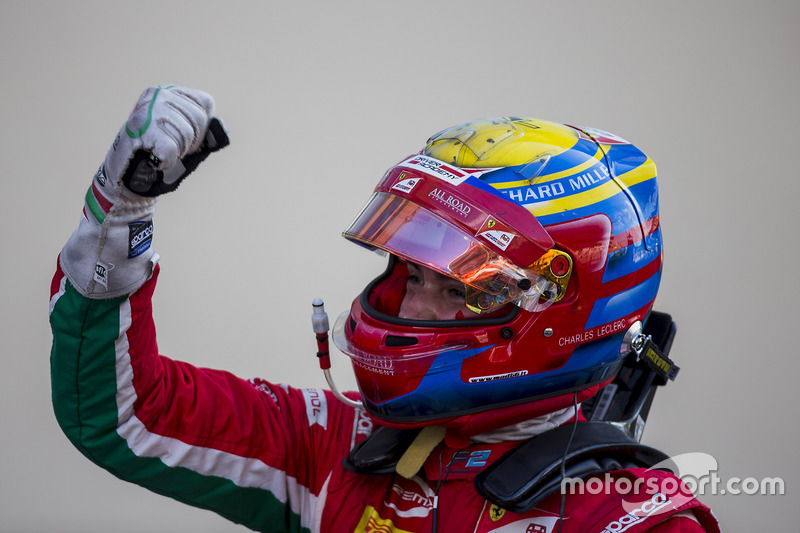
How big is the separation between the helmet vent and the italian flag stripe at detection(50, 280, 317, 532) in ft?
A: 1.18

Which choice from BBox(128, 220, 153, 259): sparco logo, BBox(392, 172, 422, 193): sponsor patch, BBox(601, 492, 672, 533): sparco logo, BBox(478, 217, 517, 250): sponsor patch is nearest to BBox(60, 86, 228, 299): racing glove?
BBox(128, 220, 153, 259): sparco logo

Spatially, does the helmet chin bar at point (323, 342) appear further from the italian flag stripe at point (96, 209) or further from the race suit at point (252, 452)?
the italian flag stripe at point (96, 209)

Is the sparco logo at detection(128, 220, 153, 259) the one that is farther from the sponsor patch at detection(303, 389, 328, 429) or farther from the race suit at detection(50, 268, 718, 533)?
the sponsor patch at detection(303, 389, 328, 429)

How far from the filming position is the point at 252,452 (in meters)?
1.44

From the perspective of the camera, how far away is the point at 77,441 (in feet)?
4.22

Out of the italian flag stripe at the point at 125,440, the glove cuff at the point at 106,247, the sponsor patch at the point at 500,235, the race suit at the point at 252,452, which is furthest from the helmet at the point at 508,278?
the glove cuff at the point at 106,247

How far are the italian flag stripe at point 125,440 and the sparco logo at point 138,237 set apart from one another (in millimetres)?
84

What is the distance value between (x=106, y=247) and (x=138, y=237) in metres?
0.05

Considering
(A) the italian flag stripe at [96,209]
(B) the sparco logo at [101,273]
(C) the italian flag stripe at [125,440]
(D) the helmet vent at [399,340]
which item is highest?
(D) the helmet vent at [399,340]

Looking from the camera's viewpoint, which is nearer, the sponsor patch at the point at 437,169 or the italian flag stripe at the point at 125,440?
the italian flag stripe at the point at 125,440

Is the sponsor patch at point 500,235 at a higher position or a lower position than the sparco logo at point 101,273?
higher

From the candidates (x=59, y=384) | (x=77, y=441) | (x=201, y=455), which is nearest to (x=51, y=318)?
(x=59, y=384)

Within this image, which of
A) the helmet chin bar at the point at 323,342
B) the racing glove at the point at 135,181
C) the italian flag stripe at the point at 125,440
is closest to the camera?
the racing glove at the point at 135,181

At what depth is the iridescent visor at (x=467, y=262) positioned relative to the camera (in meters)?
1.27
